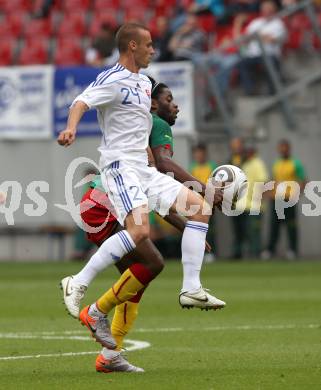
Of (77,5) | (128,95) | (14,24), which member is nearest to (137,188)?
(128,95)

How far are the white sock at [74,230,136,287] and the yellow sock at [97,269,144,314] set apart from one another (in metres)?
0.23

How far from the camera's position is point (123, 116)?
8.60 metres

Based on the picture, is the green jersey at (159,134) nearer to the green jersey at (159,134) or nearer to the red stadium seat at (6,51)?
the green jersey at (159,134)

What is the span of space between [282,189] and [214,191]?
1352 cm

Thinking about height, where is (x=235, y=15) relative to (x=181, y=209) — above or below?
above

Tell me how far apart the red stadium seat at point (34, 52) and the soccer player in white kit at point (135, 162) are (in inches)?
711

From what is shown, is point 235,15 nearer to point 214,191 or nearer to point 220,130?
point 220,130

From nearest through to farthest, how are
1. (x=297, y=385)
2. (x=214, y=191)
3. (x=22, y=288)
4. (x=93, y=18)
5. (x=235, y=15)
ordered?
(x=297, y=385), (x=214, y=191), (x=22, y=288), (x=235, y=15), (x=93, y=18)

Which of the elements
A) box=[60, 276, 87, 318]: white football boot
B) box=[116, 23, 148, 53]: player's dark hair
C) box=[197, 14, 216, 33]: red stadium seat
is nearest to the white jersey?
box=[116, 23, 148, 53]: player's dark hair

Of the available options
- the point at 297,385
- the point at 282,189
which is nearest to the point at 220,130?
the point at 282,189

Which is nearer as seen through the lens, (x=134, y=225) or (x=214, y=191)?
(x=134, y=225)

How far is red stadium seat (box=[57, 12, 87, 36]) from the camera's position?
26578 millimetres

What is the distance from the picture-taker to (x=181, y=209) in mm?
8547

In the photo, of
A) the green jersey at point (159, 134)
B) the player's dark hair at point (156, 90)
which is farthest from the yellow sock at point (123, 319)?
the player's dark hair at point (156, 90)
